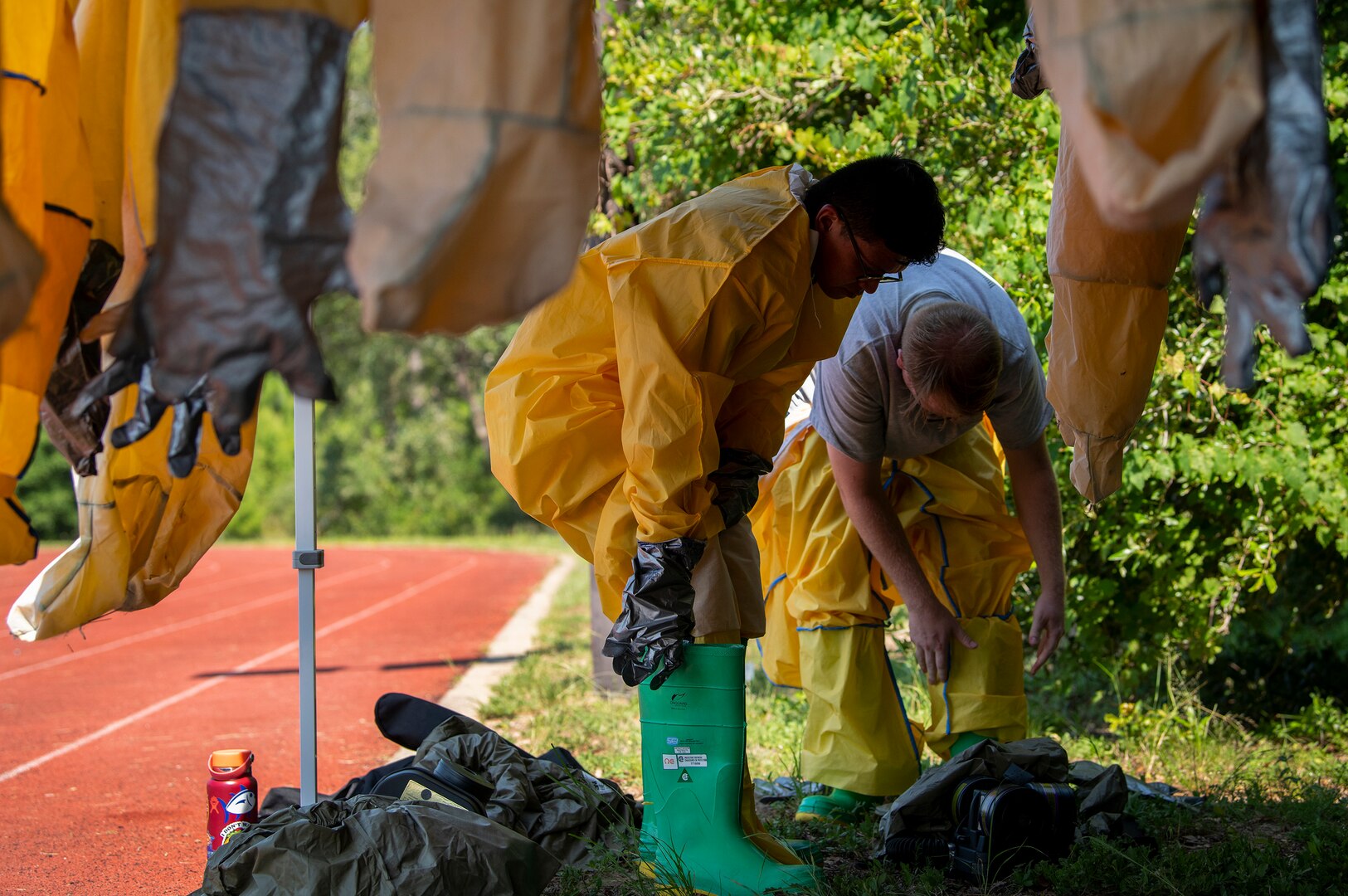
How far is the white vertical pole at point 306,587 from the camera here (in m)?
2.63

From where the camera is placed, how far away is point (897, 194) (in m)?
2.47

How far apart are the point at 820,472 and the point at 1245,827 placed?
1456mm

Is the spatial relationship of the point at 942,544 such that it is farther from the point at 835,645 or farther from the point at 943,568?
the point at 835,645

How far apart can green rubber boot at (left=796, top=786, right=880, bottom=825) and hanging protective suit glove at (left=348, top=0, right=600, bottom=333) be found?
2.21 m

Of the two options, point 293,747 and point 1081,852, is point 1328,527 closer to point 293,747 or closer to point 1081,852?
point 1081,852

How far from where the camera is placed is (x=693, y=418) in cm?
228

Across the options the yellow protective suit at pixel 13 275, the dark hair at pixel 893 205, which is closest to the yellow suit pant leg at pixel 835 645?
the dark hair at pixel 893 205

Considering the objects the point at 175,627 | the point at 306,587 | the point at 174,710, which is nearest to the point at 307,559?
the point at 306,587

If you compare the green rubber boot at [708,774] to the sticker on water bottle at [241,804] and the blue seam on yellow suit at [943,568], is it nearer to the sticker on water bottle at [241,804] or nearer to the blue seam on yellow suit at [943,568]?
the blue seam on yellow suit at [943,568]

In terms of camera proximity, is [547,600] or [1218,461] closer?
[1218,461]

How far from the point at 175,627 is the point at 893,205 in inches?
385

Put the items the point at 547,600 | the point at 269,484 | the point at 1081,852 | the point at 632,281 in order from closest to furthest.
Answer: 1. the point at 632,281
2. the point at 1081,852
3. the point at 547,600
4. the point at 269,484

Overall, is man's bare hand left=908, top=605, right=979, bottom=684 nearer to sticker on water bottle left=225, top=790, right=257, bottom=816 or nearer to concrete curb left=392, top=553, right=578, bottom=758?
sticker on water bottle left=225, top=790, right=257, bottom=816

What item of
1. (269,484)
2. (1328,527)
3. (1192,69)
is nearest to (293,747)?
(1328,527)
